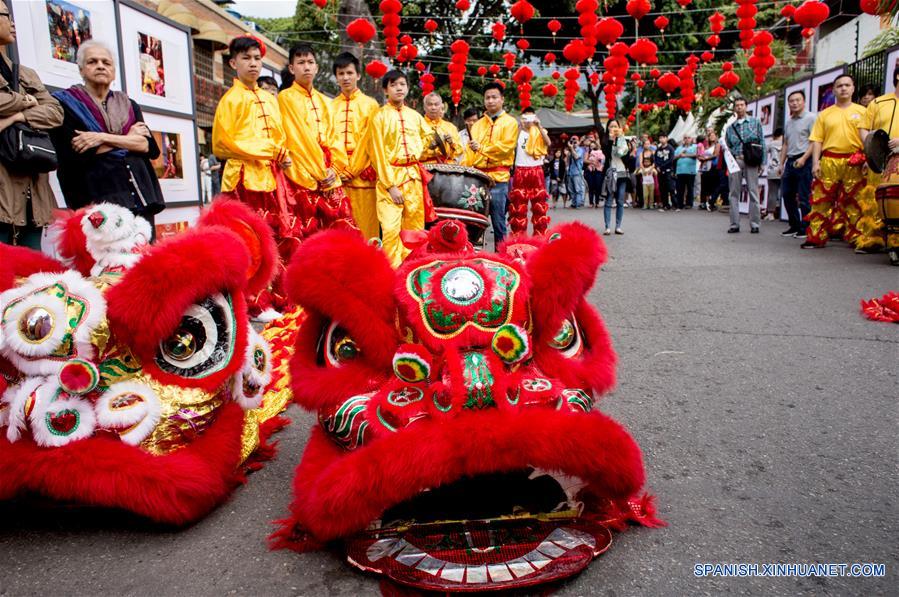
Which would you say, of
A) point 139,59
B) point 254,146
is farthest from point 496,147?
point 139,59

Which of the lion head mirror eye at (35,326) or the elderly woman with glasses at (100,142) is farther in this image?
the elderly woman with glasses at (100,142)

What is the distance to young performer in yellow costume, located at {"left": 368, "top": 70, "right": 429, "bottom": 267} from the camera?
540 cm

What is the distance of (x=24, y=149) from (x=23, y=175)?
212 mm

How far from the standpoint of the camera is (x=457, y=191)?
5750mm

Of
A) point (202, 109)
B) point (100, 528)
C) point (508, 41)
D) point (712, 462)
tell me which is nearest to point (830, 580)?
point (712, 462)

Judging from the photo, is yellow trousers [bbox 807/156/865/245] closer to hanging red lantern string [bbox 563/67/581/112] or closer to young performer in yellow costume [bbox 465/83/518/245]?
young performer in yellow costume [bbox 465/83/518/245]

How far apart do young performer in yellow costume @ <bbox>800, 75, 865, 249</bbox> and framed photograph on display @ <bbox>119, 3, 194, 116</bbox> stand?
6751 millimetres

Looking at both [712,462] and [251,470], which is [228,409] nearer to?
[251,470]

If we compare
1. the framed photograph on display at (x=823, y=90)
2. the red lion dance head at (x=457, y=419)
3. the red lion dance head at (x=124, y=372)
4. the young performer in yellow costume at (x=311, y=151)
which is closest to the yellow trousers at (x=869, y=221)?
the framed photograph on display at (x=823, y=90)

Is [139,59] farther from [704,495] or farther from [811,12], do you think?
[811,12]

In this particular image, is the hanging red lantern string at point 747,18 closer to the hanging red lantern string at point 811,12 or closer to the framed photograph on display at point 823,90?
the hanging red lantern string at point 811,12

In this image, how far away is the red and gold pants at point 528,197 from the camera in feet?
27.1

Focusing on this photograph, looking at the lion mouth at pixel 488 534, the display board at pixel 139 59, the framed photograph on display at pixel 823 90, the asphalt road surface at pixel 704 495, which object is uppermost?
the framed photograph on display at pixel 823 90

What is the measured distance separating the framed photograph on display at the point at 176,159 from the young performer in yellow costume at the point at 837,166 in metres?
6.73
